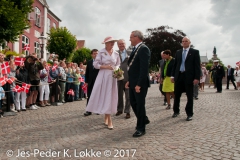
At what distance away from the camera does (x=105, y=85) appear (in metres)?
5.91

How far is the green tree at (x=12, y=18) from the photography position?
1709cm

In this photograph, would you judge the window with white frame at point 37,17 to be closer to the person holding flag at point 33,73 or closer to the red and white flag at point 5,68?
the person holding flag at point 33,73

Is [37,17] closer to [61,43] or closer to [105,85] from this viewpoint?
[61,43]

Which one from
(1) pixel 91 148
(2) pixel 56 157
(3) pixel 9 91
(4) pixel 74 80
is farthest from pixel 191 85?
(4) pixel 74 80

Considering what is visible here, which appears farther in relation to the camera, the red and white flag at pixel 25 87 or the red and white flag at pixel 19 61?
the red and white flag at pixel 19 61

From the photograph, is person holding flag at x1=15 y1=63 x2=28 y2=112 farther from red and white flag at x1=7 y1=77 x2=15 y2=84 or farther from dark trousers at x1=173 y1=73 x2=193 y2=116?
dark trousers at x1=173 y1=73 x2=193 y2=116

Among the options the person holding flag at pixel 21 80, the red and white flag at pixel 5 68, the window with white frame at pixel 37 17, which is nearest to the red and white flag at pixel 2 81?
the red and white flag at pixel 5 68

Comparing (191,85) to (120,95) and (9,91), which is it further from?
(9,91)

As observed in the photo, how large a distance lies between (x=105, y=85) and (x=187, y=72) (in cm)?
236

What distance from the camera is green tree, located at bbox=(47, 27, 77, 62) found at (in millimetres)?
34688

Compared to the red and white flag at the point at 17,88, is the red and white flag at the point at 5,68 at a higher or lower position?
higher

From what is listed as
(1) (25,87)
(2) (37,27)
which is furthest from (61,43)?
(1) (25,87)

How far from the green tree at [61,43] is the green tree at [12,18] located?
49.7 ft

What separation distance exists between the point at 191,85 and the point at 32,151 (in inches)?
175
